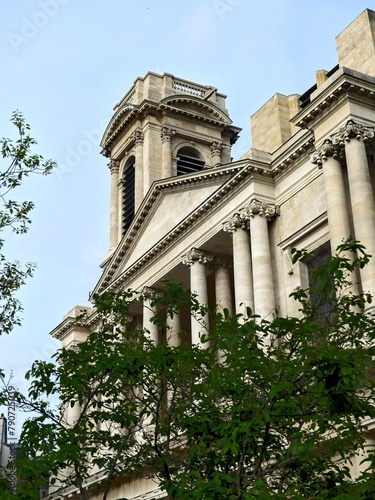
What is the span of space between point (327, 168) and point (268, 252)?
180 inches

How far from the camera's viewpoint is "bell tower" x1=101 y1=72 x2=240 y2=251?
166 ft

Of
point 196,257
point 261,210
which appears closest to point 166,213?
point 196,257

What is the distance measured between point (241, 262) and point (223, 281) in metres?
4.04

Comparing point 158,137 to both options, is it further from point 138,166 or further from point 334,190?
point 334,190

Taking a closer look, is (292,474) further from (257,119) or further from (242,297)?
(257,119)

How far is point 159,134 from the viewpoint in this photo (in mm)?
51031

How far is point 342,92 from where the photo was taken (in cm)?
2658

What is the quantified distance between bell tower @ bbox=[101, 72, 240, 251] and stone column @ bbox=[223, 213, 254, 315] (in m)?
18.2

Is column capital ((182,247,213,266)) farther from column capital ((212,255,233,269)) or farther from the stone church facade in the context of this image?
column capital ((212,255,233,269))

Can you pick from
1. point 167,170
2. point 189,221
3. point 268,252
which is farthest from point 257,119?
point 167,170

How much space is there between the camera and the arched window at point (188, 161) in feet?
169

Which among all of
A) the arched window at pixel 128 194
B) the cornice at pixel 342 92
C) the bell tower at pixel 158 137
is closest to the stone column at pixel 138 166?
the bell tower at pixel 158 137

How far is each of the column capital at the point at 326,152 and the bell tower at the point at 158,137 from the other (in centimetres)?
2261

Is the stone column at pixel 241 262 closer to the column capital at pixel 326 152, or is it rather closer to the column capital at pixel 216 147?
the column capital at pixel 326 152
